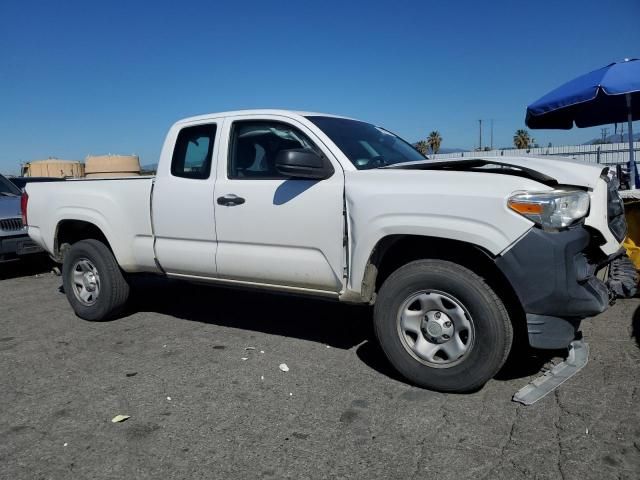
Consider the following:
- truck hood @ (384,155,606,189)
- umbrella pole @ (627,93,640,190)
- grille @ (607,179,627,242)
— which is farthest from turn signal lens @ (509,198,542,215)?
umbrella pole @ (627,93,640,190)

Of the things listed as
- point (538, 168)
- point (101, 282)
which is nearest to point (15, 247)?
point (101, 282)

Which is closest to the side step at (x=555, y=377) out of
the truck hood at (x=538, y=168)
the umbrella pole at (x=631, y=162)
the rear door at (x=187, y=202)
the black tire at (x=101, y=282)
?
the truck hood at (x=538, y=168)

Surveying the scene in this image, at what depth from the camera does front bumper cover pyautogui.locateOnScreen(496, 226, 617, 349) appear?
2963 mm

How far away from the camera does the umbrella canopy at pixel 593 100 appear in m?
6.68

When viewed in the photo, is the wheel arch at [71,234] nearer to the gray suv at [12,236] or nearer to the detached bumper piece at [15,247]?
the detached bumper piece at [15,247]

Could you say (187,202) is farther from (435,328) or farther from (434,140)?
(434,140)

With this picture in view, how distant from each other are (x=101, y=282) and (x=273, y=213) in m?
2.25

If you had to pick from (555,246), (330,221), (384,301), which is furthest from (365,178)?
(555,246)

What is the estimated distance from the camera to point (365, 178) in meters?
3.61

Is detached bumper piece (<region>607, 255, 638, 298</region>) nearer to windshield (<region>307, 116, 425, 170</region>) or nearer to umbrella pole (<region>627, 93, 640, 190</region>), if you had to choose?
windshield (<region>307, 116, 425, 170</region>)

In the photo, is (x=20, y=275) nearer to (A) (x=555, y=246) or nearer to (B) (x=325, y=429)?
(B) (x=325, y=429)

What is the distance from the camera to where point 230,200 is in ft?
13.8

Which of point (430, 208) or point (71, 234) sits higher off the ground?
point (430, 208)

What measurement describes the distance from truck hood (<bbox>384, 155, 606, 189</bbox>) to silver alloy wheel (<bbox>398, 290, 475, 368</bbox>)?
86 centimetres
